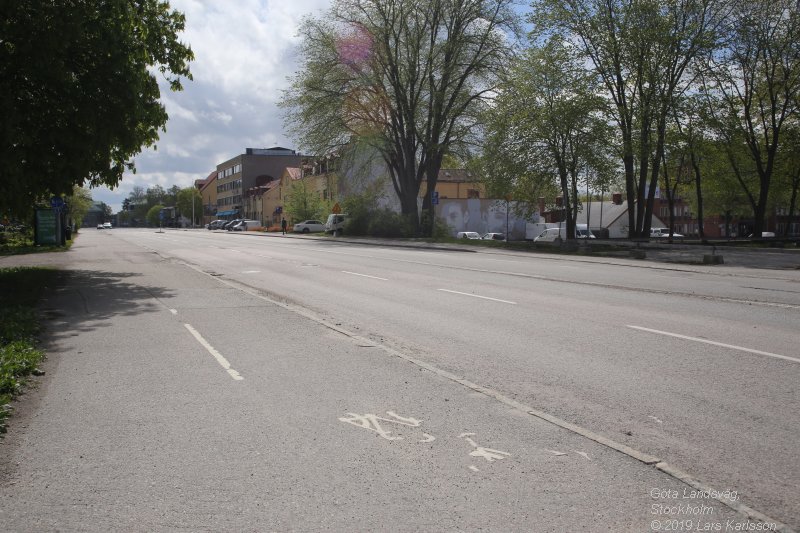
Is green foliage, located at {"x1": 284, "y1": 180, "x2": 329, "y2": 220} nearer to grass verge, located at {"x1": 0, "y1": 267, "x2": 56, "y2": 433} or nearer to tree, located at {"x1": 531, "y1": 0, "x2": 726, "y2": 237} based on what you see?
tree, located at {"x1": 531, "y1": 0, "x2": 726, "y2": 237}

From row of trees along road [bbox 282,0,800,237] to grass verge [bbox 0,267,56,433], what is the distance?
1014 inches

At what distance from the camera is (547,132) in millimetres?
33469

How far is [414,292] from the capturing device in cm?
1427

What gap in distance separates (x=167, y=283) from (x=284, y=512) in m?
Answer: 14.3

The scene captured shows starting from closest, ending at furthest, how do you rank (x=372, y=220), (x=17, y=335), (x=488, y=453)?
(x=488, y=453) < (x=17, y=335) < (x=372, y=220)

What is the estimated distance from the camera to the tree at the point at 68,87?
561 inches

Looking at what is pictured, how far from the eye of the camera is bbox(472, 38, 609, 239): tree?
3344 centimetres

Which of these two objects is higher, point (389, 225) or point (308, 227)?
point (389, 225)

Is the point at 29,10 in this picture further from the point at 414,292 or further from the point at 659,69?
the point at 659,69

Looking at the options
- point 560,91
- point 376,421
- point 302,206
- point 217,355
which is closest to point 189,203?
point 302,206

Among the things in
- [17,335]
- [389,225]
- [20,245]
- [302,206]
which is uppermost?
[302,206]

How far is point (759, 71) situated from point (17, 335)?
43.1 meters

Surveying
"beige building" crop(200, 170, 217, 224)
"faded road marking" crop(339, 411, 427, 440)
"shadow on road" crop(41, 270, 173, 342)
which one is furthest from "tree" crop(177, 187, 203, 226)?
"faded road marking" crop(339, 411, 427, 440)

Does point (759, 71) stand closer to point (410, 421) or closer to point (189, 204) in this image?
point (410, 421)
